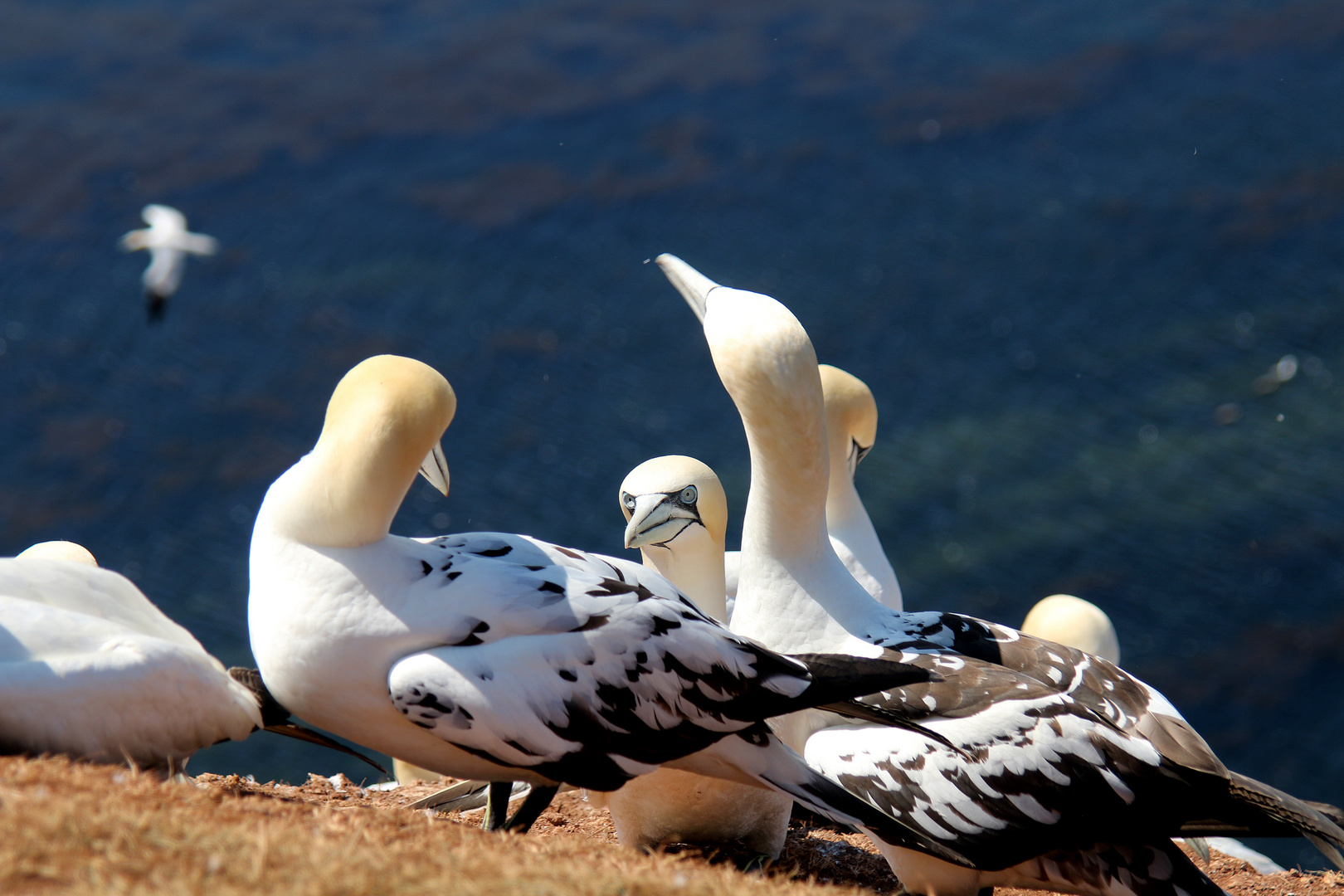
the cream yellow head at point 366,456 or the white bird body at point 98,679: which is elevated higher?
the cream yellow head at point 366,456

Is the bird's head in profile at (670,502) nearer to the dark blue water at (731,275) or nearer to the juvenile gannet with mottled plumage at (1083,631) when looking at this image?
the juvenile gannet with mottled plumage at (1083,631)

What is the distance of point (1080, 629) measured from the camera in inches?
252

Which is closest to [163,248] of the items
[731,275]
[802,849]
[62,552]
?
[731,275]

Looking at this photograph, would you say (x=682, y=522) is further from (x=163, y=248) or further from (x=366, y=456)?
(x=163, y=248)

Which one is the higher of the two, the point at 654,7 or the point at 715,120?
the point at 654,7

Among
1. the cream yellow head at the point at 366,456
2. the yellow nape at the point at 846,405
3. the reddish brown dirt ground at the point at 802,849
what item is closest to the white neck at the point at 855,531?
the yellow nape at the point at 846,405

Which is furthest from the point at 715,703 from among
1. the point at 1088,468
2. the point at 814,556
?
the point at 1088,468

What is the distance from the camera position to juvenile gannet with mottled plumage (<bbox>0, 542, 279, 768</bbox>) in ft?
11.1

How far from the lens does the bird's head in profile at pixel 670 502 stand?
15.5 feet

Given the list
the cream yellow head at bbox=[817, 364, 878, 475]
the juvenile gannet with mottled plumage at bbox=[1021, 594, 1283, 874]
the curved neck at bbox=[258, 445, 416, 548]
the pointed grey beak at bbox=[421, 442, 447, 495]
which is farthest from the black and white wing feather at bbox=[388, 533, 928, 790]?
the juvenile gannet with mottled plumage at bbox=[1021, 594, 1283, 874]

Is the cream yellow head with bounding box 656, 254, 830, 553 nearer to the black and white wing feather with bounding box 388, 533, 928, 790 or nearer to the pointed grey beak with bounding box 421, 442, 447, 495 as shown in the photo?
the black and white wing feather with bounding box 388, 533, 928, 790

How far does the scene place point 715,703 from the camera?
149 inches

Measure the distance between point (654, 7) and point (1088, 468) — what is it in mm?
9383

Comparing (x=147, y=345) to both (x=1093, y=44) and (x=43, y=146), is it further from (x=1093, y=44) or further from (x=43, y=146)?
(x=1093, y=44)
